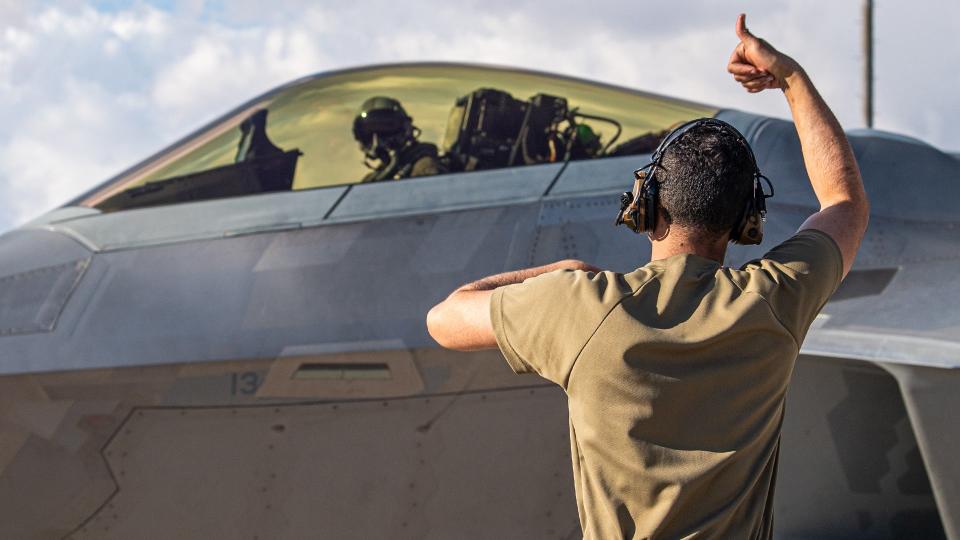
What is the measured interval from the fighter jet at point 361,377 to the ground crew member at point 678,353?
95.5 inches

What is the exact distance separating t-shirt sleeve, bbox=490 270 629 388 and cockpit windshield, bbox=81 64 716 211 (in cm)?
326

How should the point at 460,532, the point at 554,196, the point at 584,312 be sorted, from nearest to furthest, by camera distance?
the point at 584,312 < the point at 460,532 < the point at 554,196

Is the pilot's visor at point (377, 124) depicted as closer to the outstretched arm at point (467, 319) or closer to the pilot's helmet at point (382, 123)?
the pilot's helmet at point (382, 123)

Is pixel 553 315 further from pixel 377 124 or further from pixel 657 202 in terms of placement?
pixel 377 124

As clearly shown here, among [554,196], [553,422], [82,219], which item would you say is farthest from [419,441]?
[82,219]

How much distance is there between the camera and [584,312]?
2182 mm

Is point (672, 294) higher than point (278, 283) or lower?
lower

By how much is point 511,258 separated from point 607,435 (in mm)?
2849

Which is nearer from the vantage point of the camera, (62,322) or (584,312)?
(584,312)

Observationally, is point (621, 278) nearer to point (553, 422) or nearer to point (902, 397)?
point (553, 422)

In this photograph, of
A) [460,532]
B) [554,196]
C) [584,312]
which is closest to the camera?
[584,312]

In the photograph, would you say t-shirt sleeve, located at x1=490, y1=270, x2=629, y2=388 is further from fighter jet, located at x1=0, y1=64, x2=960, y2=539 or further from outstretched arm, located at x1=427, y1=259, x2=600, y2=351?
fighter jet, located at x1=0, y1=64, x2=960, y2=539

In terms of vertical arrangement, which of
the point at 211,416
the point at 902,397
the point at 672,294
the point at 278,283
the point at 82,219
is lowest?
the point at 902,397

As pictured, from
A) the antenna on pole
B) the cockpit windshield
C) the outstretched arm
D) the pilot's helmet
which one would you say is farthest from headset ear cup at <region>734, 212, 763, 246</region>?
the antenna on pole
